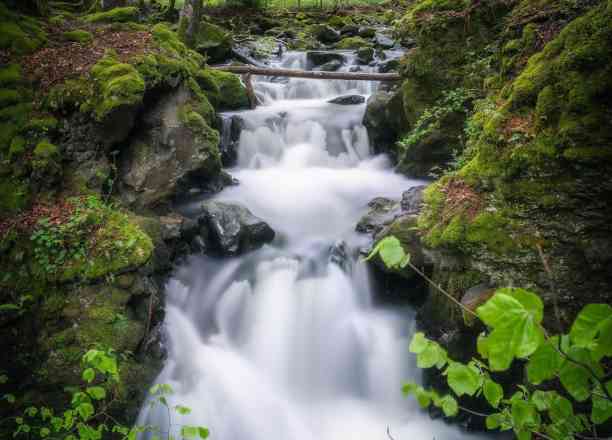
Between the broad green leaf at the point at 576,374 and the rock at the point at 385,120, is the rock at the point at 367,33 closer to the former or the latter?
the rock at the point at 385,120

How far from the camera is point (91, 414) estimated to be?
3.23 meters

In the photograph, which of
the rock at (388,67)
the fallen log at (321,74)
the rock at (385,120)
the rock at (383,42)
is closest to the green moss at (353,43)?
the rock at (383,42)

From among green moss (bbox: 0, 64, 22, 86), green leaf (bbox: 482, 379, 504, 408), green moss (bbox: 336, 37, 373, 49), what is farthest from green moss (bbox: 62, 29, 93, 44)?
green moss (bbox: 336, 37, 373, 49)

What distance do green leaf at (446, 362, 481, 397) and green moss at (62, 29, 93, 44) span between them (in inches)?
321

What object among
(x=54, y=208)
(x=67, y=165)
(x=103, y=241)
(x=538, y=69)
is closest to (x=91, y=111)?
(x=67, y=165)

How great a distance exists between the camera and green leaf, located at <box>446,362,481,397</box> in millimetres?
1211

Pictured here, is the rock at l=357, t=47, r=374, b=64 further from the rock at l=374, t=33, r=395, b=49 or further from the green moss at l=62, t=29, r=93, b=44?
the green moss at l=62, t=29, r=93, b=44

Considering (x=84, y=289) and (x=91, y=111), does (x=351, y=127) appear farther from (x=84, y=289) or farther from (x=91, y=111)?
(x=84, y=289)

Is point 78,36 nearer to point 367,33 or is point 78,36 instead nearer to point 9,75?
point 9,75

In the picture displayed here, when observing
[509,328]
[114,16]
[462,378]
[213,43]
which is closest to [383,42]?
[213,43]

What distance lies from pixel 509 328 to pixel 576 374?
339mm

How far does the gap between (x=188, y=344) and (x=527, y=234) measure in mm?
4147

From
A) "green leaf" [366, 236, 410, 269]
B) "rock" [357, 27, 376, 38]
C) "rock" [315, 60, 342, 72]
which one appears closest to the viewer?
"green leaf" [366, 236, 410, 269]

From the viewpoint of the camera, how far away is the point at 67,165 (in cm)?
541
